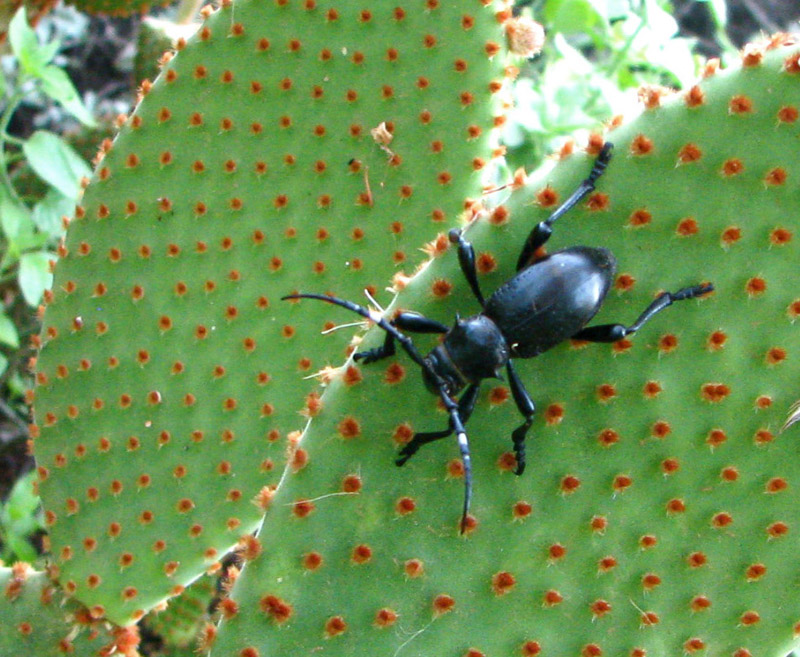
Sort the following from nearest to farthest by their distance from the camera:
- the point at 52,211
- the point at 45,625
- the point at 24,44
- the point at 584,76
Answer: the point at 45,625
the point at 24,44
the point at 52,211
the point at 584,76

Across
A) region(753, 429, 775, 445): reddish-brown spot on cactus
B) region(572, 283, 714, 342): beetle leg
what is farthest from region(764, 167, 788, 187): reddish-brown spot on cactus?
region(753, 429, 775, 445): reddish-brown spot on cactus

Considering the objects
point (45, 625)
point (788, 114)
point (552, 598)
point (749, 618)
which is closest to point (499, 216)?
point (788, 114)

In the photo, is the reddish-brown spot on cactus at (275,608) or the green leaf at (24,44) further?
the green leaf at (24,44)

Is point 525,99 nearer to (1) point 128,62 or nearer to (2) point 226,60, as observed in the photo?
(2) point 226,60

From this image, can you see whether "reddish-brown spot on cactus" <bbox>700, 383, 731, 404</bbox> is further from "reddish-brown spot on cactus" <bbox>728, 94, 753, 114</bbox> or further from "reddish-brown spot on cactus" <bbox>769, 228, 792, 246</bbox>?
"reddish-brown spot on cactus" <bbox>728, 94, 753, 114</bbox>

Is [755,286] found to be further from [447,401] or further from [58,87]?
[58,87]

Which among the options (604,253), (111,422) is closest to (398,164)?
(604,253)

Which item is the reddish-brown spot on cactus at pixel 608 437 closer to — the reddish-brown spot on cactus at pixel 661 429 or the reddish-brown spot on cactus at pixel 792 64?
the reddish-brown spot on cactus at pixel 661 429

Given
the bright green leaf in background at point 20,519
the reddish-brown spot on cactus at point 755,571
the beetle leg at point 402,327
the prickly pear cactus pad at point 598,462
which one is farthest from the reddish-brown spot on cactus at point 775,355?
the bright green leaf in background at point 20,519
